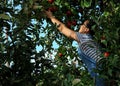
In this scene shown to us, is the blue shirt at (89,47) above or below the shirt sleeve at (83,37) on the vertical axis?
below

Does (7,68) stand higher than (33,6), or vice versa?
(33,6)

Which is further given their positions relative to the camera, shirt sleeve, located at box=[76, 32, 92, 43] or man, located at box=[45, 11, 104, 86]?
shirt sleeve, located at box=[76, 32, 92, 43]

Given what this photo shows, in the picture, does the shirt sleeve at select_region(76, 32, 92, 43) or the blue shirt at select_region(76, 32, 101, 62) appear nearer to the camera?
the blue shirt at select_region(76, 32, 101, 62)

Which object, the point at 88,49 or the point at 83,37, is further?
the point at 83,37

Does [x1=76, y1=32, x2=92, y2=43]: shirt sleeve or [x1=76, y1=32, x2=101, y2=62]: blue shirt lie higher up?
[x1=76, y1=32, x2=92, y2=43]: shirt sleeve

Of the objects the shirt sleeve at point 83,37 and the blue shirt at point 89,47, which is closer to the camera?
the blue shirt at point 89,47

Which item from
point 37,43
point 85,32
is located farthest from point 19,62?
point 85,32

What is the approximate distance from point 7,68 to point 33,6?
87 cm

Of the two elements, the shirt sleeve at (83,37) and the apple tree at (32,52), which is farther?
the shirt sleeve at (83,37)

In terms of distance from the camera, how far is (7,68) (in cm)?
364

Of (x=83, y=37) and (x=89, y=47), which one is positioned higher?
(x=83, y=37)

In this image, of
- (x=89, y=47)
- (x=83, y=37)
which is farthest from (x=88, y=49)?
(x=83, y=37)

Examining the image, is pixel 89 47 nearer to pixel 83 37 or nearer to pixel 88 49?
pixel 88 49

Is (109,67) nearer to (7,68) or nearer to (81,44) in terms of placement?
(81,44)
